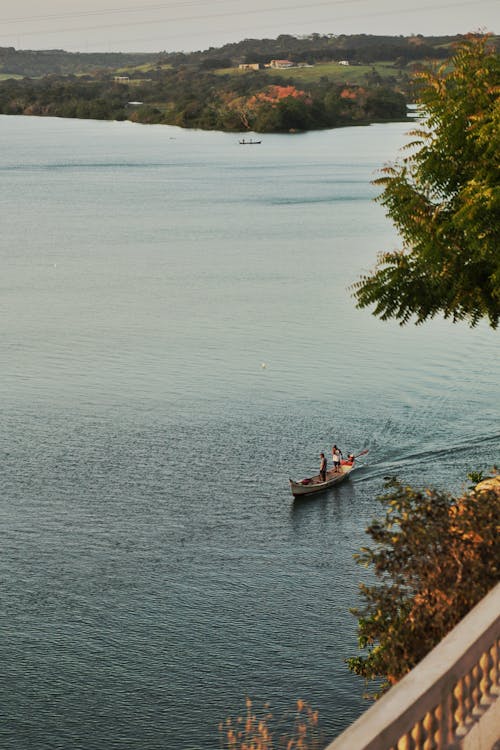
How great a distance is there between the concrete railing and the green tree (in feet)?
81.7

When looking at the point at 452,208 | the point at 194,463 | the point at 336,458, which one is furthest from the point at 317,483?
the point at 452,208

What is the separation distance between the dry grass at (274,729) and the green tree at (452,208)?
1332cm

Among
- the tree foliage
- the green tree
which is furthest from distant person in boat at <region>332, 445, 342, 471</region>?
the tree foliage

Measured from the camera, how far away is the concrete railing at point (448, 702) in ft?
24.9

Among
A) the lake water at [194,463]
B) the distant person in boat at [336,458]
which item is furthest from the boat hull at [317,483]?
the lake water at [194,463]

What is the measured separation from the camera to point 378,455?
59.9 meters

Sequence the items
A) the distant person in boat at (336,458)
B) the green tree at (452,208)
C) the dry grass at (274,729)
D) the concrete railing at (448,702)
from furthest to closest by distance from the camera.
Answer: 1. the distant person in boat at (336,458)
2. the green tree at (452,208)
3. the dry grass at (274,729)
4. the concrete railing at (448,702)

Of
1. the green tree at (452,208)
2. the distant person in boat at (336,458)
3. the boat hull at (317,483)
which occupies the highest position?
the green tree at (452,208)

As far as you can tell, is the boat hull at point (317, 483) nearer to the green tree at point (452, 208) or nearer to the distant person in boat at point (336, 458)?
the distant person in boat at point (336, 458)

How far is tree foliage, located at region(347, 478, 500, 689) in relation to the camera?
54.9 ft

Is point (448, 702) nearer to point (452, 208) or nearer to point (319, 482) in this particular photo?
point (452, 208)

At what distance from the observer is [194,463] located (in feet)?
190

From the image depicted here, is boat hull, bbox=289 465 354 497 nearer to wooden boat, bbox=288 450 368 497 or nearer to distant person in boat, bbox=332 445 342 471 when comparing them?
wooden boat, bbox=288 450 368 497

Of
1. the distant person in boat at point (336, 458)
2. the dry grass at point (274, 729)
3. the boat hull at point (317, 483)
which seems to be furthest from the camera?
the distant person in boat at point (336, 458)
